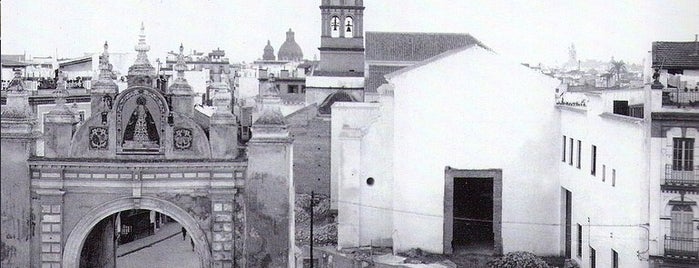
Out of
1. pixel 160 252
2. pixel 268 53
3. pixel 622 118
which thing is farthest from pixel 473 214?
pixel 268 53

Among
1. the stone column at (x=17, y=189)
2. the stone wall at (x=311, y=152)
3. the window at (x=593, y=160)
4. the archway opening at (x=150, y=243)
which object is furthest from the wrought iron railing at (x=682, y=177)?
the stone wall at (x=311, y=152)

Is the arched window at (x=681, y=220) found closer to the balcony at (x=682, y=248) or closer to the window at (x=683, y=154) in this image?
the balcony at (x=682, y=248)

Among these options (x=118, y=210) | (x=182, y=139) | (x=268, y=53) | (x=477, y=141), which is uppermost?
(x=268, y=53)

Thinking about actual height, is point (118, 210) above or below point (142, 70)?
below

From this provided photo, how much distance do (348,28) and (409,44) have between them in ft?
18.9

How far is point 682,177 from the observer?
920 inches

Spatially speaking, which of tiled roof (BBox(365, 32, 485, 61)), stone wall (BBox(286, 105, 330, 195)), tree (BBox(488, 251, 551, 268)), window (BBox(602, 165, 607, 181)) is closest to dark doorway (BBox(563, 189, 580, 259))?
tree (BBox(488, 251, 551, 268))

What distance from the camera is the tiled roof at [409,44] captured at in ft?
181

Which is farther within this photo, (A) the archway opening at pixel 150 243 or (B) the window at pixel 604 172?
(A) the archway opening at pixel 150 243

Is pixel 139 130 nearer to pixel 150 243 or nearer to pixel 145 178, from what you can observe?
pixel 145 178

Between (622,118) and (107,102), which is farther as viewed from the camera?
(622,118)

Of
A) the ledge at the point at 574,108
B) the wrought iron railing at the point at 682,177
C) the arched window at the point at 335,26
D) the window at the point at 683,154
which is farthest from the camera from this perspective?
the arched window at the point at 335,26

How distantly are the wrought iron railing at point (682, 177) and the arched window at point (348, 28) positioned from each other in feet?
124

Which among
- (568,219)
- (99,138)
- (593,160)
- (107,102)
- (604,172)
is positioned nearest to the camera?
(99,138)
